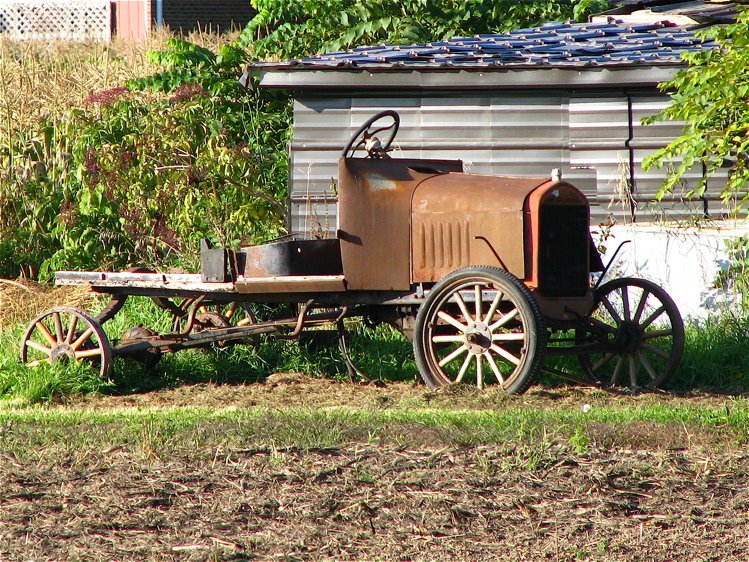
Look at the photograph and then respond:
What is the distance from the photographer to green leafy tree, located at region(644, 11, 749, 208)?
858 cm

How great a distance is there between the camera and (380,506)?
15.7 feet

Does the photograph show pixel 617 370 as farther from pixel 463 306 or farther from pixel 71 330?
pixel 71 330

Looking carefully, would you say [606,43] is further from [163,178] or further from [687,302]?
[163,178]

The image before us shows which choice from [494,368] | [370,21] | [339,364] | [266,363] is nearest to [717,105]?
[494,368]

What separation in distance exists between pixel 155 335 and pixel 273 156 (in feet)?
17.1

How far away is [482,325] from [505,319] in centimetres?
17

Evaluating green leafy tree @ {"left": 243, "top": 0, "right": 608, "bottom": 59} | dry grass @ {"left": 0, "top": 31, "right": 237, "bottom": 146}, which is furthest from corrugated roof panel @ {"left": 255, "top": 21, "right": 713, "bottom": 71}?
dry grass @ {"left": 0, "top": 31, "right": 237, "bottom": 146}

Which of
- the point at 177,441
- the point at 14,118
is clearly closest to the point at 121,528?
the point at 177,441

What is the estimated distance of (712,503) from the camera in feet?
15.9

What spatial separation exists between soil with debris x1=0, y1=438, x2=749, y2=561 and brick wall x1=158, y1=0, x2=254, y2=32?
22081mm

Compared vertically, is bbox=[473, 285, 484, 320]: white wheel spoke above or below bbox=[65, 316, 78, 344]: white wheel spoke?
above

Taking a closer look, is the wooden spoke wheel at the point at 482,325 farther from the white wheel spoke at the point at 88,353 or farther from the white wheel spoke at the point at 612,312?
the white wheel spoke at the point at 88,353

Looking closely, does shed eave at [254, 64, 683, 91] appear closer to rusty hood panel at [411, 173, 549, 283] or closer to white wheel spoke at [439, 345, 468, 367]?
rusty hood panel at [411, 173, 549, 283]

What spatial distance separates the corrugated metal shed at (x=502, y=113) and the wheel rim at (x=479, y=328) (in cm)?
469
